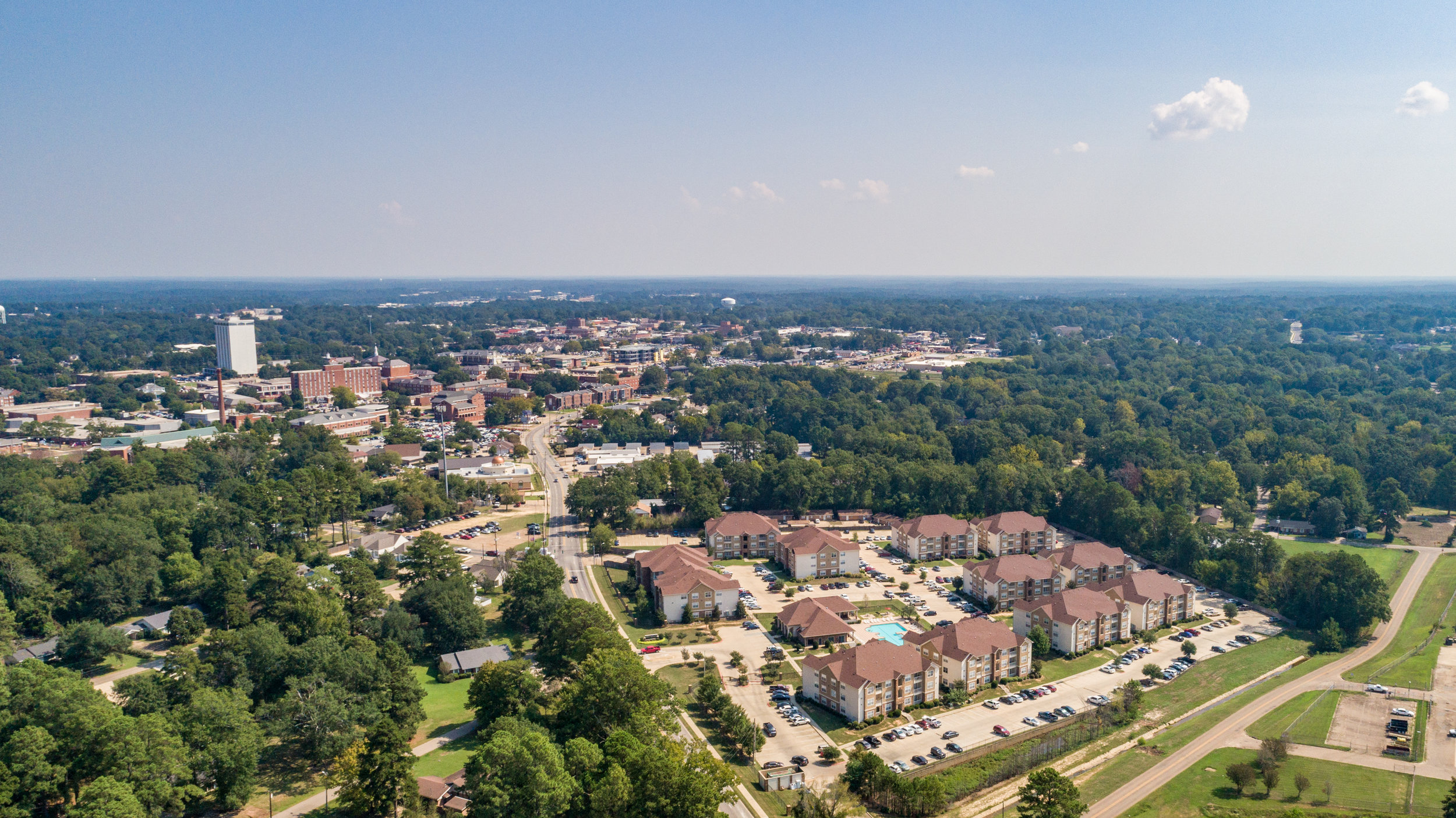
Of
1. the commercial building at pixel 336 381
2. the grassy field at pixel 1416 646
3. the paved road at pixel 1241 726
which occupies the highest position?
the commercial building at pixel 336 381

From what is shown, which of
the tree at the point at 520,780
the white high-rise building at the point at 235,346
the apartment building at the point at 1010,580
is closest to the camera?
the tree at the point at 520,780

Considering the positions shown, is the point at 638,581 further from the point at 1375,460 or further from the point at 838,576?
the point at 1375,460

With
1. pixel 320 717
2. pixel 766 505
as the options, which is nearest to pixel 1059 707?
pixel 320 717

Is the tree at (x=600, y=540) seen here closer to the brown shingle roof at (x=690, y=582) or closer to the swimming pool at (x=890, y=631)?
the brown shingle roof at (x=690, y=582)

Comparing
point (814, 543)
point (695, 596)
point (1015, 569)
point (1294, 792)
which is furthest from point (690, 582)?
point (1294, 792)

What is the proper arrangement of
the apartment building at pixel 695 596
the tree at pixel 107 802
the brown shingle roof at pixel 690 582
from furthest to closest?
the brown shingle roof at pixel 690 582 < the apartment building at pixel 695 596 < the tree at pixel 107 802

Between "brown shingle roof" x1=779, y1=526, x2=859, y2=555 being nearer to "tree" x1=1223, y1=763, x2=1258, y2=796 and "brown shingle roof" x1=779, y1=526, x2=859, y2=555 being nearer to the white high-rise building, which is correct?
"tree" x1=1223, y1=763, x2=1258, y2=796

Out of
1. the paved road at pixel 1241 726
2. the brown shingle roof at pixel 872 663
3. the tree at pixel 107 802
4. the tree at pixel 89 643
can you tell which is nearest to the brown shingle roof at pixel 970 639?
the brown shingle roof at pixel 872 663
